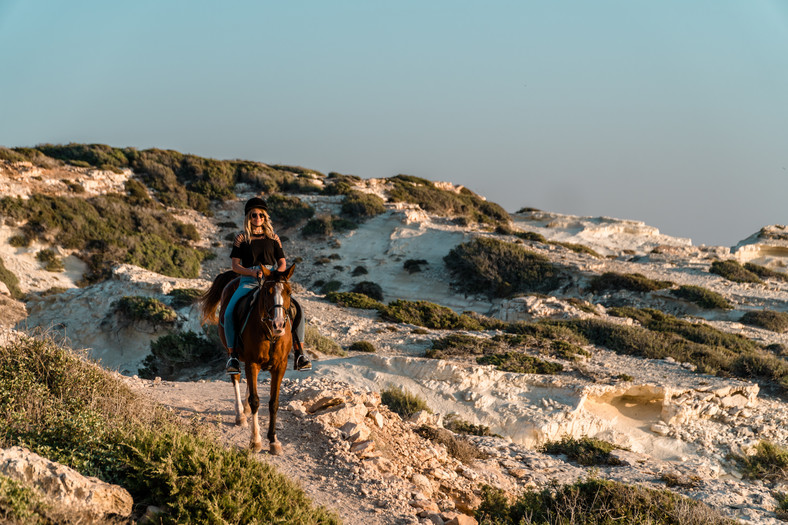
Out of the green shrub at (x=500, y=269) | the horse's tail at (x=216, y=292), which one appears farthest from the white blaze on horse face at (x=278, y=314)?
the green shrub at (x=500, y=269)

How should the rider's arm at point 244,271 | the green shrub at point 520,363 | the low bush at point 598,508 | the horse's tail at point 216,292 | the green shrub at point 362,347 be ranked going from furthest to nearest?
the green shrub at point 362,347 → the green shrub at point 520,363 → the horse's tail at point 216,292 → the rider's arm at point 244,271 → the low bush at point 598,508

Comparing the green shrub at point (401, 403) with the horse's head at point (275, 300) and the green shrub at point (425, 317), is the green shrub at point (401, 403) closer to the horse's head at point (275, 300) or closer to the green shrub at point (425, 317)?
the horse's head at point (275, 300)

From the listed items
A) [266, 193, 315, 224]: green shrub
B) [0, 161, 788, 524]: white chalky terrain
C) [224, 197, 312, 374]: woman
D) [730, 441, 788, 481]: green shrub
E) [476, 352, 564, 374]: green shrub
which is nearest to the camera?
[0, 161, 788, 524]: white chalky terrain

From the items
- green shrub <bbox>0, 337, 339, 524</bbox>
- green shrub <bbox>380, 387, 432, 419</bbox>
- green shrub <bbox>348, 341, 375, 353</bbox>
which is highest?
green shrub <bbox>0, 337, 339, 524</bbox>

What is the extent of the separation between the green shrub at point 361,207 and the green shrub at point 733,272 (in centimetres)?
2182

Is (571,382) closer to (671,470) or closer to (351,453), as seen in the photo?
(671,470)

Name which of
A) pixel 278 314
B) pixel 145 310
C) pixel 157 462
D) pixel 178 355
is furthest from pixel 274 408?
pixel 145 310

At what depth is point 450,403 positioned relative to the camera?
41.7ft

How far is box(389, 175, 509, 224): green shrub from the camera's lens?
48.1 metres

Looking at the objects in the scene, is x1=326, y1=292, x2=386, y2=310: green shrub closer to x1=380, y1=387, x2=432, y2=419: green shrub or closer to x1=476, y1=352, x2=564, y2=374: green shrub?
x1=476, y1=352, x2=564, y2=374: green shrub

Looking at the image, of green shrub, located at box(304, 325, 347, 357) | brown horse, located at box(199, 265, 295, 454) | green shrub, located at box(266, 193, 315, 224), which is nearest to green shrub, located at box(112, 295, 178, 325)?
green shrub, located at box(304, 325, 347, 357)

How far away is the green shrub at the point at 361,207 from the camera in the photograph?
135 feet

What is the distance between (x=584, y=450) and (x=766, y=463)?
12.4 feet

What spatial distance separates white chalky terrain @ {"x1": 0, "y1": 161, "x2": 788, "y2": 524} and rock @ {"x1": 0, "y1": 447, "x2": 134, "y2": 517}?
7.77 feet
